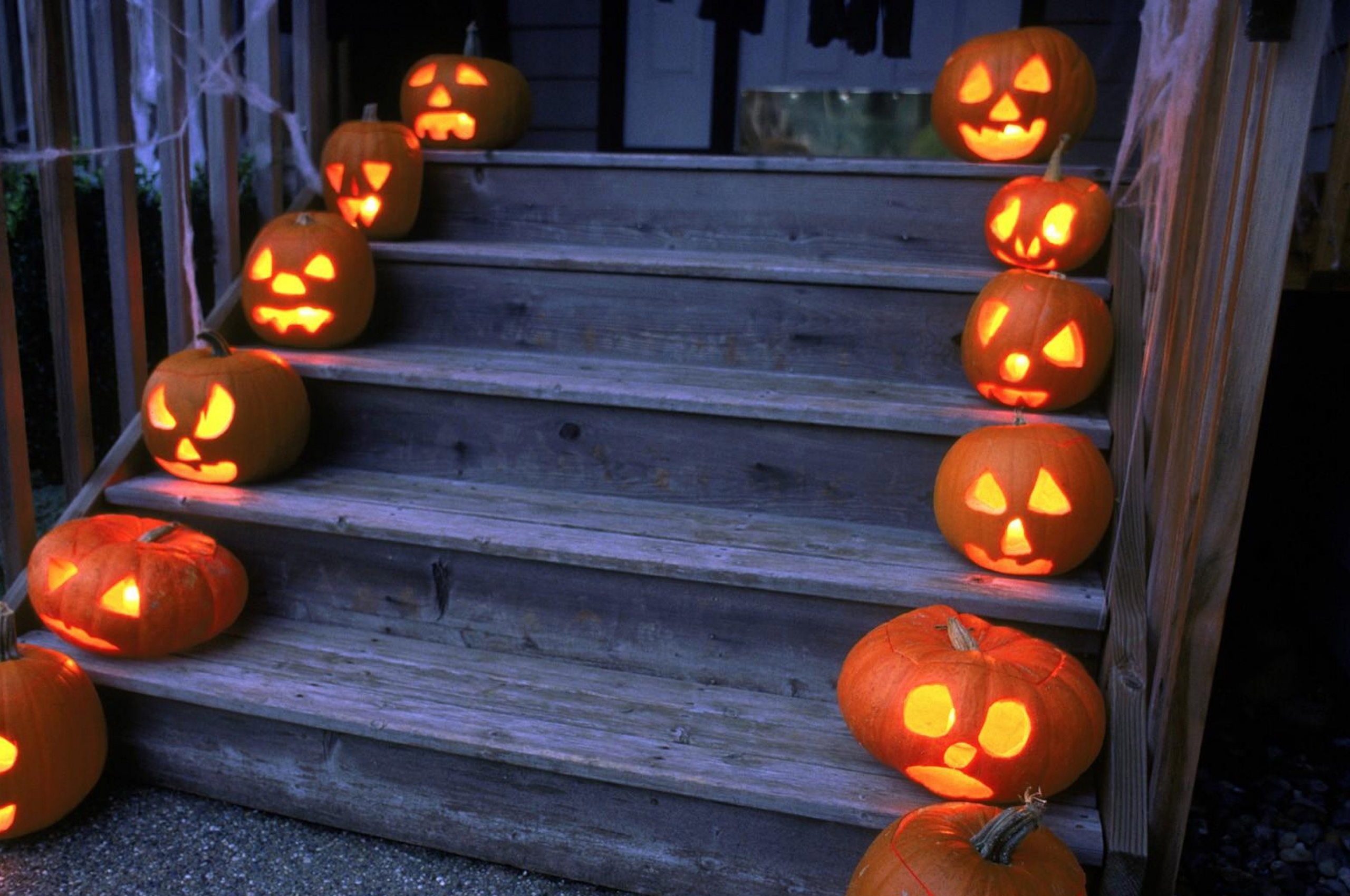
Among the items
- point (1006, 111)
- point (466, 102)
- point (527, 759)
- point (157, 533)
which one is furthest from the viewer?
point (466, 102)

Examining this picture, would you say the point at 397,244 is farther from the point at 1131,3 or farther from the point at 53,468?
the point at 1131,3

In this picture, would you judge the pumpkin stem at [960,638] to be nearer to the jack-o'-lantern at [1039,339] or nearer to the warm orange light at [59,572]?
the jack-o'-lantern at [1039,339]

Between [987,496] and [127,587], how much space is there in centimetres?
141

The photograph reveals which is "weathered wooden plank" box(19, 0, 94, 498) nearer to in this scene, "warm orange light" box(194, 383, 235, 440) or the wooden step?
"warm orange light" box(194, 383, 235, 440)

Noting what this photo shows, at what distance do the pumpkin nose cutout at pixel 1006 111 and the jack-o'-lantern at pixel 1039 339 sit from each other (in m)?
0.61

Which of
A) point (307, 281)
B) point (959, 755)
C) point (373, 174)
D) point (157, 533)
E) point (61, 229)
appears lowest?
point (959, 755)

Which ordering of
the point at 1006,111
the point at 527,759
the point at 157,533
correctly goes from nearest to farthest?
the point at 527,759, the point at 157,533, the point at 1006,111

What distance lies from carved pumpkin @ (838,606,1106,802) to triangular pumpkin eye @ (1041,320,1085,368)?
0.58 meters

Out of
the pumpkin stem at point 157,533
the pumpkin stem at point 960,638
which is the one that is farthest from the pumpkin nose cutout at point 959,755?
the pumpkin stem at point 157,533

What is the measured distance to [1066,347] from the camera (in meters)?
1.95

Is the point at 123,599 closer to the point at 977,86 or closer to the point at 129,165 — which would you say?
the point at 129,165

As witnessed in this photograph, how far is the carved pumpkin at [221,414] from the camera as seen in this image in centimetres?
207

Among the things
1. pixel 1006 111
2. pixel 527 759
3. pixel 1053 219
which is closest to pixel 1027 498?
pixel 1053 219

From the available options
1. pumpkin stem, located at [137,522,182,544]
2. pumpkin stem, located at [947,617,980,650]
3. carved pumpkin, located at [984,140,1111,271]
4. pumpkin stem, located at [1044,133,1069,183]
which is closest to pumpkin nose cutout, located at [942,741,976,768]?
pumpkin stem, located at [947,617,980,650]
